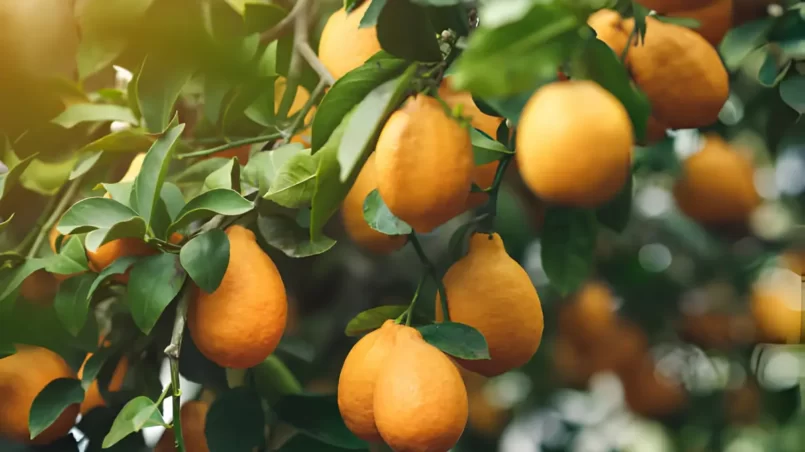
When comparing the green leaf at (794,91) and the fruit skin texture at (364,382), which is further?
the green leaf at (794,91)

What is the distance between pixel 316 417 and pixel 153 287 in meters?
0.24

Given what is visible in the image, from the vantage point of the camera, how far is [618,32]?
1.90 feet

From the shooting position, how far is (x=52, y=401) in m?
0.65

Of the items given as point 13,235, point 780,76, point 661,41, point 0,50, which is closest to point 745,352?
point 780,76

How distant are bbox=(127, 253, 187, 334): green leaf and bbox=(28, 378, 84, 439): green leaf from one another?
0.13 meters

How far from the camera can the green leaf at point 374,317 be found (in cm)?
64

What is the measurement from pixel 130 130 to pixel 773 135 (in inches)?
26.0

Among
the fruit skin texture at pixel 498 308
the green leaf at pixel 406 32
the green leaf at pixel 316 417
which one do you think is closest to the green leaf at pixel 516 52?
the green leaf at pixel 406 32

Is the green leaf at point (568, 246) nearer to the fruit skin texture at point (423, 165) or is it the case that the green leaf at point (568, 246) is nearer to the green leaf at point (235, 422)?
the fruit skin texture at point (423, 165)

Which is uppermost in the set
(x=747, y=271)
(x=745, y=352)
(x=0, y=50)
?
(x=0, y=50)

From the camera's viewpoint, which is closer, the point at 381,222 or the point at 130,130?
the point at 381,222

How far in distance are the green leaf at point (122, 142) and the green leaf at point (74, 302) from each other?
0.13 meters

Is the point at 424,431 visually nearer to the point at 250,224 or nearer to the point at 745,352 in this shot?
the point at 250,224

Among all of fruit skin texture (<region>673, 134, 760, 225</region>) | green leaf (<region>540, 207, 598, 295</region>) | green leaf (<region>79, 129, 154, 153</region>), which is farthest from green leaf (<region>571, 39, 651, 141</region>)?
fruit skin texture (<region>673, 134, 760, 225</region>)
